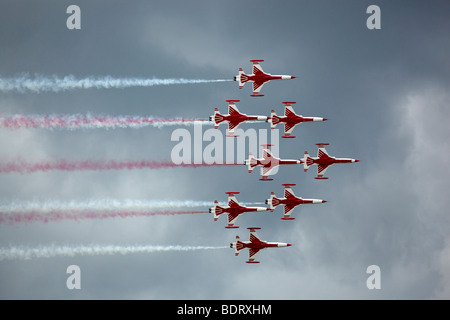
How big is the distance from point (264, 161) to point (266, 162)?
0.33 meters

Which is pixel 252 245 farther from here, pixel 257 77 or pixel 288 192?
pixel 257 77

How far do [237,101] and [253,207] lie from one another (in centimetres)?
1471

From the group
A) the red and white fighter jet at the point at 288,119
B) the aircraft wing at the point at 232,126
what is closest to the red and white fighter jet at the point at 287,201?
the red and white fighter jet at the point at 288,119

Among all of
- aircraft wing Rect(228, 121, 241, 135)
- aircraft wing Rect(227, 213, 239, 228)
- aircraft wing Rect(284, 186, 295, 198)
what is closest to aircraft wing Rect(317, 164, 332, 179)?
aircraft wing Rect(284, 186, 295, 198)

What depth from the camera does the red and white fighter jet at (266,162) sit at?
179 metres

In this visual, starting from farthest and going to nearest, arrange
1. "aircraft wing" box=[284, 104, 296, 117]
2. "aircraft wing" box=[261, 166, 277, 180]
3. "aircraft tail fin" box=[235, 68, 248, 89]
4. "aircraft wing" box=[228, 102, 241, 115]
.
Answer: "aircraft wing" box=[284, 104, 296, 117] → "aircraft wing" box=[261, 166, 277, 180] → "aircraft wing" box=[228, 102, 241, 115] → "aircraft tail fin" box=[235, 68, 248, 89]

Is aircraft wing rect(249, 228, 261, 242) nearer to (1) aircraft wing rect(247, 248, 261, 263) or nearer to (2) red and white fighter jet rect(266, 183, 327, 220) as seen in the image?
(1) aircraft wing rect(247, 248, 261, 263)

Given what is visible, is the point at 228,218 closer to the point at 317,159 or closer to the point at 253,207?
the point at 253,207

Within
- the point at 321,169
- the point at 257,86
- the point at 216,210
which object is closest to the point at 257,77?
the point at 257,86

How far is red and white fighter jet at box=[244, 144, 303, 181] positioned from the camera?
178875 millimetres

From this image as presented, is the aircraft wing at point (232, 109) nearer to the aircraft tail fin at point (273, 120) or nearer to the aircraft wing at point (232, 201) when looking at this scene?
the aircraft tail fin at point (273, 120)

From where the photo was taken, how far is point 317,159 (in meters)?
184
